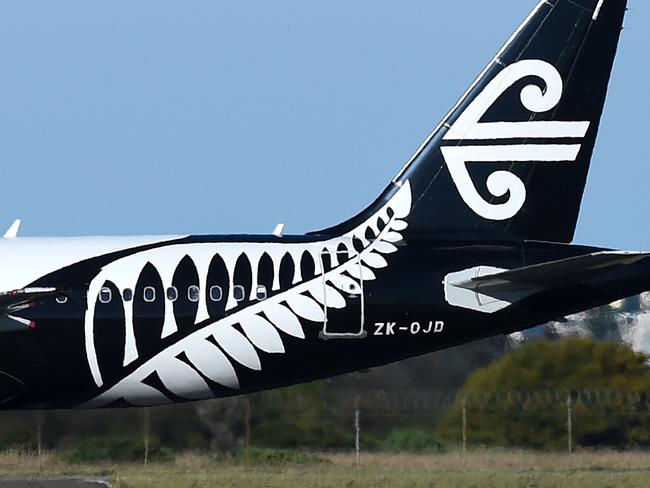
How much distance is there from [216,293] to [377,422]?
5868 mm

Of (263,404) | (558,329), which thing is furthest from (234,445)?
(558,329)

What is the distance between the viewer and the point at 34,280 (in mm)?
31562

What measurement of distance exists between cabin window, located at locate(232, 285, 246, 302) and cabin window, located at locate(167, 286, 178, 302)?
3.05ft

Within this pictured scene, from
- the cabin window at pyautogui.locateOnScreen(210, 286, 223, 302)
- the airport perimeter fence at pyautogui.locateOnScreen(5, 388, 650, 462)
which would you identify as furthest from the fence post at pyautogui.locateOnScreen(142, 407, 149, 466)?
the cabin window at pyautogui.locateOnScreen(210, 286, 223, 302)

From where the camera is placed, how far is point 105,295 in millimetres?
31422

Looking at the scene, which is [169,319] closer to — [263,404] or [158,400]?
[158,400]

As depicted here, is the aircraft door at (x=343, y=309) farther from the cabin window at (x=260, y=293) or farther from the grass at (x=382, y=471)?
the grass at (x=382, y=471)

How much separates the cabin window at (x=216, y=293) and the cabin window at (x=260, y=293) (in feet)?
1.89

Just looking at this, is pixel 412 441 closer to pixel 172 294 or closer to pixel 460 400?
pixel 460 400

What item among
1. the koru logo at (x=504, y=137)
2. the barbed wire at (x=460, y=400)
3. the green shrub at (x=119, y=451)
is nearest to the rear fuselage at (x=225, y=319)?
the koru logo at (x=504, y=137)

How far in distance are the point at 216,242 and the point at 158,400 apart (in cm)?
275

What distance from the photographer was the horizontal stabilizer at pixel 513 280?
99.9ft

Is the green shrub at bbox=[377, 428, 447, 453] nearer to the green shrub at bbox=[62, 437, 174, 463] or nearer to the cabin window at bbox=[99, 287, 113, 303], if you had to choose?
the green shrub at bbox=[62, 437, 174, 463]

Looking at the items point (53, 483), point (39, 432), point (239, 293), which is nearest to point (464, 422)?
point (239, 293)
